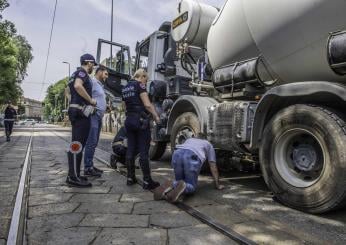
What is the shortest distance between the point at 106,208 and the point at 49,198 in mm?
811

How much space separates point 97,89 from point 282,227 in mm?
3659

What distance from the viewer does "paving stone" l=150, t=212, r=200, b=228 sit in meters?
3.20

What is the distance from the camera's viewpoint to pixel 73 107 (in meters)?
4.77

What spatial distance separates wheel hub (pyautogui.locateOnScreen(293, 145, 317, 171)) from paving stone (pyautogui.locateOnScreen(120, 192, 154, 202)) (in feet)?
5.34

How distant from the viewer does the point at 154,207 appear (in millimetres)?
3781

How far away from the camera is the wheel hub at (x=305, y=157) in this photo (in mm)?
3682

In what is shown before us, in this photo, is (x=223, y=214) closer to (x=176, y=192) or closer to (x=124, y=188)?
(x=176, y=192)

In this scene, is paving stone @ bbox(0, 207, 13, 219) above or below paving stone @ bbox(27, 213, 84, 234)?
below

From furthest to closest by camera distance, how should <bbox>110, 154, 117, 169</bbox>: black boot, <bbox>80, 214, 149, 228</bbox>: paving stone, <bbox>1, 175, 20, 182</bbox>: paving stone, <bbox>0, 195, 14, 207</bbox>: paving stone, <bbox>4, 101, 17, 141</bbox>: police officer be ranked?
<bbox>4, 101, 17, 141</bbox>: police officer → <bbox>110, 154, 117, 169</bbox>: black boot → <bbox>1, 175, 20, 182</bbox>: paving stone → <bbox>0, 195, 14, 207</bbox>: paving stone → <bbox>80, 214, 149, 228</bbox>: paving stone

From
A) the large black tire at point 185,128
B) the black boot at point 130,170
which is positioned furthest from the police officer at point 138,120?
the large black tire at point 185,128

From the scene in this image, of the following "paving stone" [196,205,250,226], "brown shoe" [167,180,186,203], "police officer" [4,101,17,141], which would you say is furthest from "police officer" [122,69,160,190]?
"police officer" [4,101,17,141]

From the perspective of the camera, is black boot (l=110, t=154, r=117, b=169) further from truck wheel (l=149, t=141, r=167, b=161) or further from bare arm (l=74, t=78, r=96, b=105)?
bare arm (l=74, t=78, r=96, b=105)

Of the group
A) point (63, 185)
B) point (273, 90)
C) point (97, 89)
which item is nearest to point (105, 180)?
point (63, 185)

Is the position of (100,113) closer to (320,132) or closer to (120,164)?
(120,164)
